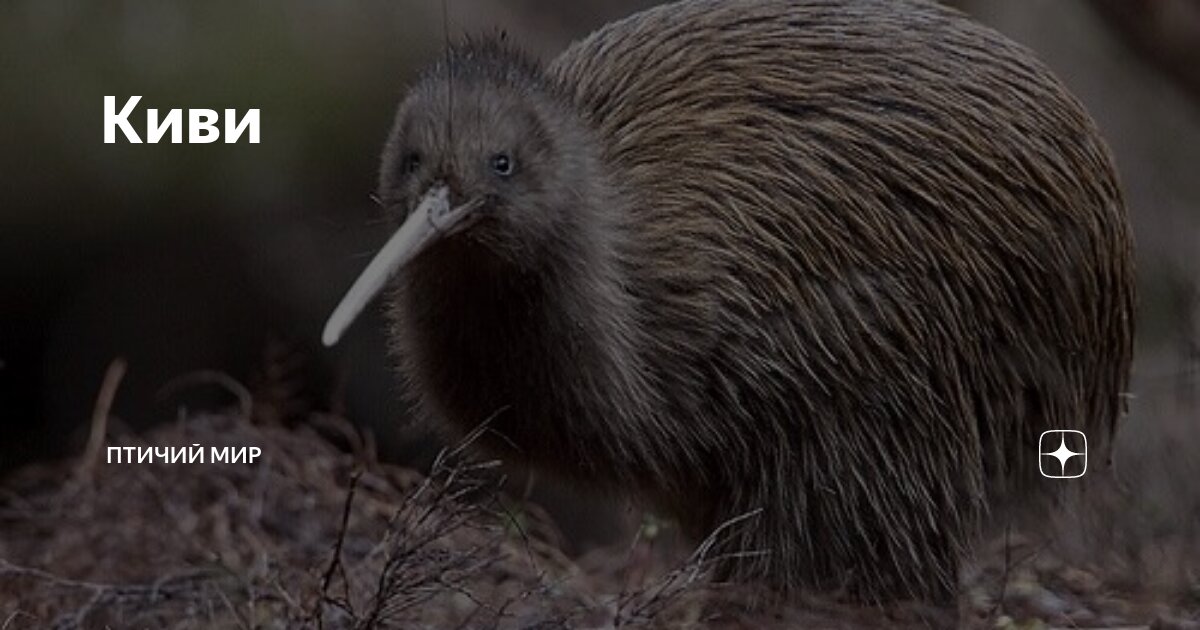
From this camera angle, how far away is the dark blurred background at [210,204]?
21.7 ft

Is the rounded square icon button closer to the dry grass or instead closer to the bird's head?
the dry grass

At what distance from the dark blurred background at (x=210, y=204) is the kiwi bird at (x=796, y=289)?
5.14ft

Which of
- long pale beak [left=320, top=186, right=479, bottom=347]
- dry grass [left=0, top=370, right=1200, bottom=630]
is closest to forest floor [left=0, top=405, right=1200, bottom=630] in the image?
dry grass [left=0, top=370, right=1200, bottom=630]

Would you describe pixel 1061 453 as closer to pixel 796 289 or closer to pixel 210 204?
pixel 796 289

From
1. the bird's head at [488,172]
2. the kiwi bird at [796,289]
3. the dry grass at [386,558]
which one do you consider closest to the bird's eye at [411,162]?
the bird's head at [488,172]

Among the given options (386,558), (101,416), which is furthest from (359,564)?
(101,416)

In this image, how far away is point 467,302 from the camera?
461 centimetres

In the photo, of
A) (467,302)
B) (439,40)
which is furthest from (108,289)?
(467,302)

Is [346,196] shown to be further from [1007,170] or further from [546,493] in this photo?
[1007,170]

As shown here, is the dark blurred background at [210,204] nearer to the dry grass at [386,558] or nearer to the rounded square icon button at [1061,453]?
the dry grass at [386,558]

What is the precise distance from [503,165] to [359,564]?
1.18 m

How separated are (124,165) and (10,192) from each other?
318 millimetres

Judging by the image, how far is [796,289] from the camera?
15.7 ft

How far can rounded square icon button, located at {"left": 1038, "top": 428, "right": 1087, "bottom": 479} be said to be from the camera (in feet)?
16.6
